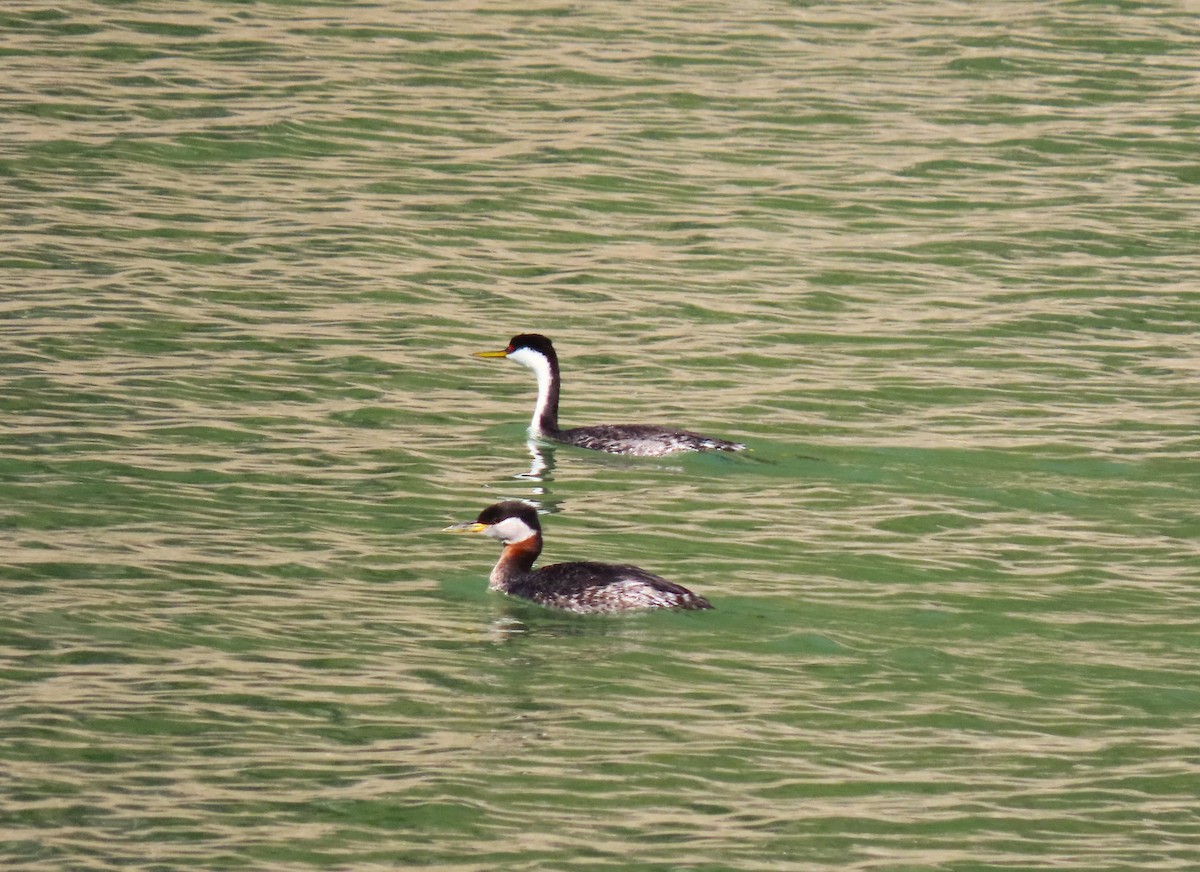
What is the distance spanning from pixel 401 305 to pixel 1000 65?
13.4 metres

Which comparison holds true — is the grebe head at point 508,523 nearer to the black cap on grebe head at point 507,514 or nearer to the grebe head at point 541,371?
the black cap on grebe head at point 507,514

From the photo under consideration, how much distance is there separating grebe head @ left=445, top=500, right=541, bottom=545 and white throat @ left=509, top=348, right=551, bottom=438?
3845 millimetres

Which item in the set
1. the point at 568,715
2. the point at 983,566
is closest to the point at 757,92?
the point at 983,566

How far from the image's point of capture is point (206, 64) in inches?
1218

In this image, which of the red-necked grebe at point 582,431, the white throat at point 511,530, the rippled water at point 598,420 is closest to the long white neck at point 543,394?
the red-necked grebe at point 582,431

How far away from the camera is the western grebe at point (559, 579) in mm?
14047

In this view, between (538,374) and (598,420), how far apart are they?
1101 millimetres

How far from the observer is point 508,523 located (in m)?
15.2

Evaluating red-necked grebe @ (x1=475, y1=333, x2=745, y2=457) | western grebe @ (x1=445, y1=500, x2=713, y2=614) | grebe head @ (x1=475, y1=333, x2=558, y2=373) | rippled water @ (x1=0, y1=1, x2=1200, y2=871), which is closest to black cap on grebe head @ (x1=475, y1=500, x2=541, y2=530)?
western grebe @ (x1=445, y1=500, x2=713, y2=614)

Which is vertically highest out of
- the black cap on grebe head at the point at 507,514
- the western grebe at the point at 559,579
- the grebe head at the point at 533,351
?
the grebe head at the point at 533,351

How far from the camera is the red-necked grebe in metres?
18.1

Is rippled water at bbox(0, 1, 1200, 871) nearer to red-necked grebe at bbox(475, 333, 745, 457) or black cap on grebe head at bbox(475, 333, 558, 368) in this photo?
red-necked grebe at bbox(475, 333, 745, 457)

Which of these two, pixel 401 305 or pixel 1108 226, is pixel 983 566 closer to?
pixel 401 305

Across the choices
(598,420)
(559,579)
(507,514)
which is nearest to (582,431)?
(598,420)
